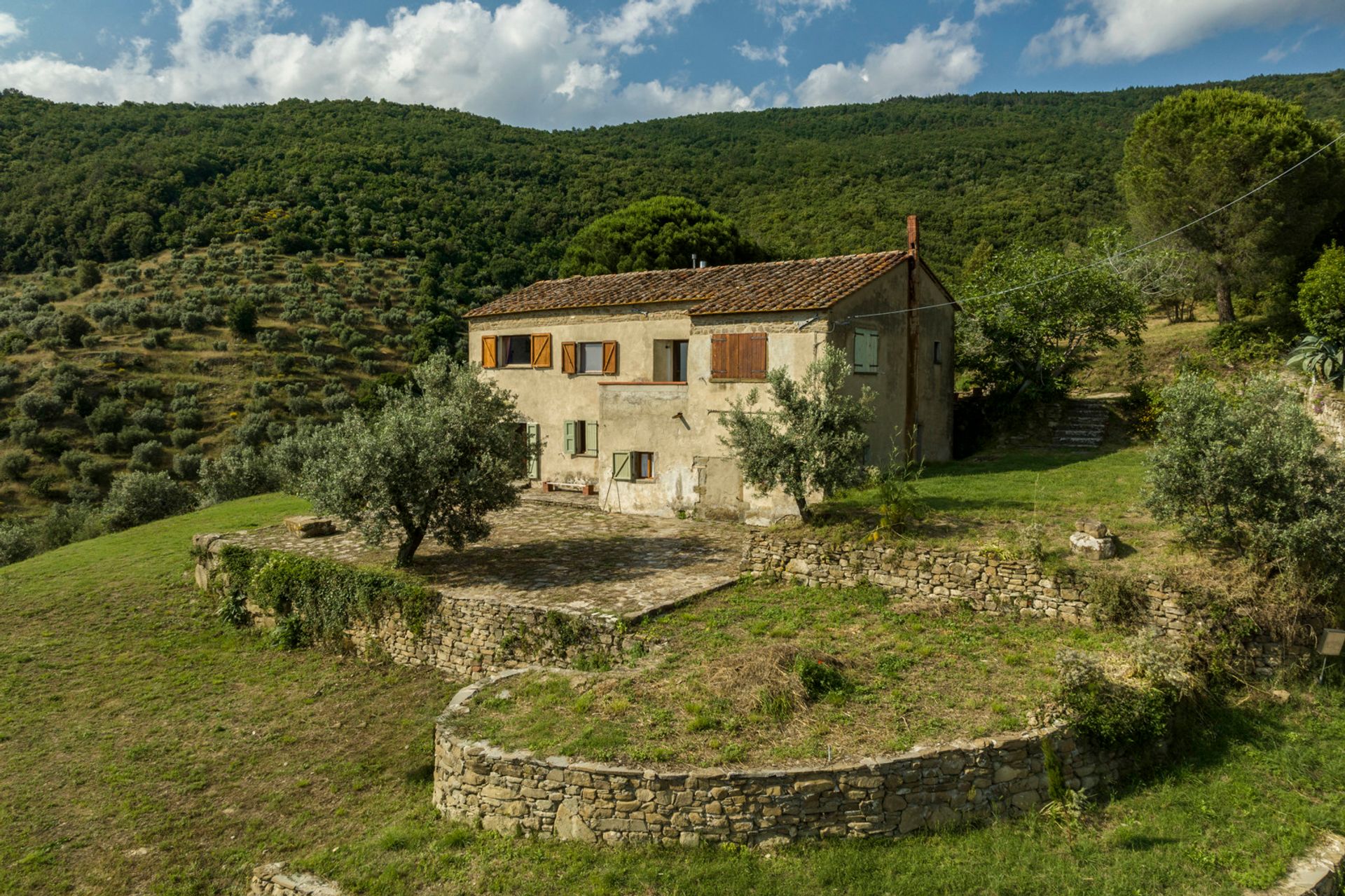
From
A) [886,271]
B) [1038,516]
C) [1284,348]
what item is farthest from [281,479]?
[1284,348]

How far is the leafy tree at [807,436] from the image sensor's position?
45.8ft

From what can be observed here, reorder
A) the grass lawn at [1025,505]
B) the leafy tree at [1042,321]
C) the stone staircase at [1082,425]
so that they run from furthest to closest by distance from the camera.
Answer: the leafy tree at [1042,321]
the stone staircase at [1082,425]
the grass lawn at [1025,505]

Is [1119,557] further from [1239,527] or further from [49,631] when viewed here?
[49,631]

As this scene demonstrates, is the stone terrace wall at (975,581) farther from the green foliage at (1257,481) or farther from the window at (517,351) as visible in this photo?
the window at (517,351)

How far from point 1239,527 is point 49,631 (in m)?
21.7

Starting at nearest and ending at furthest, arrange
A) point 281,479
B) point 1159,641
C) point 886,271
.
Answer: point 1159,641 → point 886,271 → point 281,479

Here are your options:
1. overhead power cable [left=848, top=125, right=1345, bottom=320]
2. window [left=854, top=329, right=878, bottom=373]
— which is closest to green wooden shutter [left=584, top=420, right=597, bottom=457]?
window [left=854, top=329, right=878, bottom=373]

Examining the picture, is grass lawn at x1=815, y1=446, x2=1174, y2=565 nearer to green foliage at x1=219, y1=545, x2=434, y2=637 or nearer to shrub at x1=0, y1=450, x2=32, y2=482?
green foliage at x1=219, y1=545, x2=434, y2=637

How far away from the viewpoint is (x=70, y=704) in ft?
42.7

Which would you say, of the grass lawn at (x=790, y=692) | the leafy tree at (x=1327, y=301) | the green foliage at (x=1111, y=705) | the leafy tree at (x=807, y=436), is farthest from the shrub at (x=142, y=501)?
the leafy tree at (x=1327, y=301)

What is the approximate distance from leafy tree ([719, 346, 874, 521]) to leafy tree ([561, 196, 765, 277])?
69.4 ft

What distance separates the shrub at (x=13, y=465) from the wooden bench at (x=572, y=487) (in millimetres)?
25666

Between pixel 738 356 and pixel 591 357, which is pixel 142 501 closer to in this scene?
pixel 591 357

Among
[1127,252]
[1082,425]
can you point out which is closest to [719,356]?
[1082,425]
